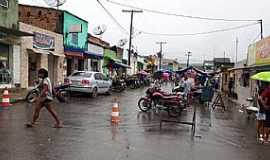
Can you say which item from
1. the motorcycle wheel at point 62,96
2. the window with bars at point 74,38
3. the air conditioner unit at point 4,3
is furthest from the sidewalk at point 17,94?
the window with bars at point 74,38

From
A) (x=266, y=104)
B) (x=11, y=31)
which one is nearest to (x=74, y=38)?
(x=11, y=31)

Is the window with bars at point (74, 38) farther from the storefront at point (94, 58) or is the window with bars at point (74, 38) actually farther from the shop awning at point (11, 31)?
the shop awning at point (11, 31)

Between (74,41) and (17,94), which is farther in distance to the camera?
(74,41)

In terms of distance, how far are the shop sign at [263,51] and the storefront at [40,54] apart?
13488mm

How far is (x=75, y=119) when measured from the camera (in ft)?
43.6

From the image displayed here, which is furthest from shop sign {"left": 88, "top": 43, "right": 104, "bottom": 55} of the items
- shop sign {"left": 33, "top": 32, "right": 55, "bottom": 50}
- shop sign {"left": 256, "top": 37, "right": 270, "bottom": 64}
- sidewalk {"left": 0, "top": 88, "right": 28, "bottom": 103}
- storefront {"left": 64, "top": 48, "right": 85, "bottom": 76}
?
shop sign {"left": 256, "top": 37, "right": 270, "bottom": 64}

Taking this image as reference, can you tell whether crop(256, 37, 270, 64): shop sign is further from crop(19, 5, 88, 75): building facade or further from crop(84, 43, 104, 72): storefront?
crop(84, 43, 104, 72): storefront

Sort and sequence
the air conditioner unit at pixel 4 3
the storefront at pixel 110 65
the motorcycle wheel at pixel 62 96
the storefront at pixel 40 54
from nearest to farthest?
the motorcycle wheel at pixel 62 96 → the air conditioner unit at pixel 4 3 → the storefront at pixel 40 54 → the storefront at pixel 110 65

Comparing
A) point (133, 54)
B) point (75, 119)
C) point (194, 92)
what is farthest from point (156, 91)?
point (133, 54)

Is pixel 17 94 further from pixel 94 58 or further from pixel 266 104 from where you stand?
pixel 94 58

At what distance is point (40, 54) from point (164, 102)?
42.4ft

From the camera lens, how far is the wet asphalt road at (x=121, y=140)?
26.2 feet

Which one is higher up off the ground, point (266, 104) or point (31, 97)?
point (266, 104)

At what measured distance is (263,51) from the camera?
21.3 metres
